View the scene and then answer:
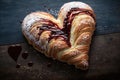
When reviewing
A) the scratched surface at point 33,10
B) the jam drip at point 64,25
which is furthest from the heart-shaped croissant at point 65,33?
the scratched surface at point 33,10

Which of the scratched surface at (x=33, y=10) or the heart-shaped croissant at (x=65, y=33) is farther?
the scratched surface at (x=33, y=10)

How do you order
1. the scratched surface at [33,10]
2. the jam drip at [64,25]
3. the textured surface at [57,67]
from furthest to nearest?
the scratched surface at [33,10], the jam drip at [64,25], the textured surface at [57,67]

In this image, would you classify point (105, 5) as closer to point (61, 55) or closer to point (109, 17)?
point (109, 17)

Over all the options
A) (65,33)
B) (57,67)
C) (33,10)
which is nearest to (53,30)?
(65,33)

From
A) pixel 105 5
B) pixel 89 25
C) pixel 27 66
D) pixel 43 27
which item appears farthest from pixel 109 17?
pixel 27 66

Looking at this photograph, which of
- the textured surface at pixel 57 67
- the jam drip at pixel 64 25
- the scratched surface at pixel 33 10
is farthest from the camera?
the scratched surface at pixel 33 10

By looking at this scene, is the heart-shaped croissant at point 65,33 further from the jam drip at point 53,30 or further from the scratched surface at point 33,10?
the scratched surface at point 33,10

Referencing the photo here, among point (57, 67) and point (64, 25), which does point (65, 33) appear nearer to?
point (64, 25)
